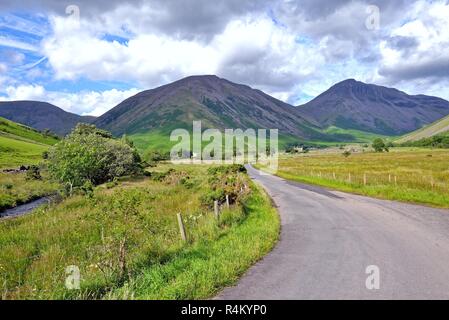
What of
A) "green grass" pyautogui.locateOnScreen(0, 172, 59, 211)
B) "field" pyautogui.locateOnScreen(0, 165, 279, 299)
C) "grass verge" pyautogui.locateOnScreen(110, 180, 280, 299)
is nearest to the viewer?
"grass verge" pyautogui.locateOnScreen(110, 180, 280, 299)

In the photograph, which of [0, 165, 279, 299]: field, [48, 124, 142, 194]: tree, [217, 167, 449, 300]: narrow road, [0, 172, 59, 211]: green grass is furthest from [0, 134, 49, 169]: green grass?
[217, 167, 449, 300]: narrow road

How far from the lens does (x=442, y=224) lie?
18.0 metres

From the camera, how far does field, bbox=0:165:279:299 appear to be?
943 cm

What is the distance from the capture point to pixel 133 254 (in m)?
13.4

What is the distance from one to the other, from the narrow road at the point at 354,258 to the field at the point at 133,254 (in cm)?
84

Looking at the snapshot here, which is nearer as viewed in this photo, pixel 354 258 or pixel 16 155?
pixel 354 258

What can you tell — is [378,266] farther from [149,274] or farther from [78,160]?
[78,160]

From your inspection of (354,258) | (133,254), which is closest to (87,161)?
(133,254)

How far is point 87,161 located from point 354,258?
43.8 meters

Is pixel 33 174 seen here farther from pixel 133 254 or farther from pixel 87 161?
pixel 133 254

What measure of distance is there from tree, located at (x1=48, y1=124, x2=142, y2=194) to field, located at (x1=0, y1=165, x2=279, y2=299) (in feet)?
80.4

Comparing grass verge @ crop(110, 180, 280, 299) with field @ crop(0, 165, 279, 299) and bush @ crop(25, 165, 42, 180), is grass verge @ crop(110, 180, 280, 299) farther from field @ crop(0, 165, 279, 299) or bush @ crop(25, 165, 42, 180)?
bush @ crop(25, 165, 42, 180)

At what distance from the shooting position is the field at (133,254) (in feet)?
30.9
